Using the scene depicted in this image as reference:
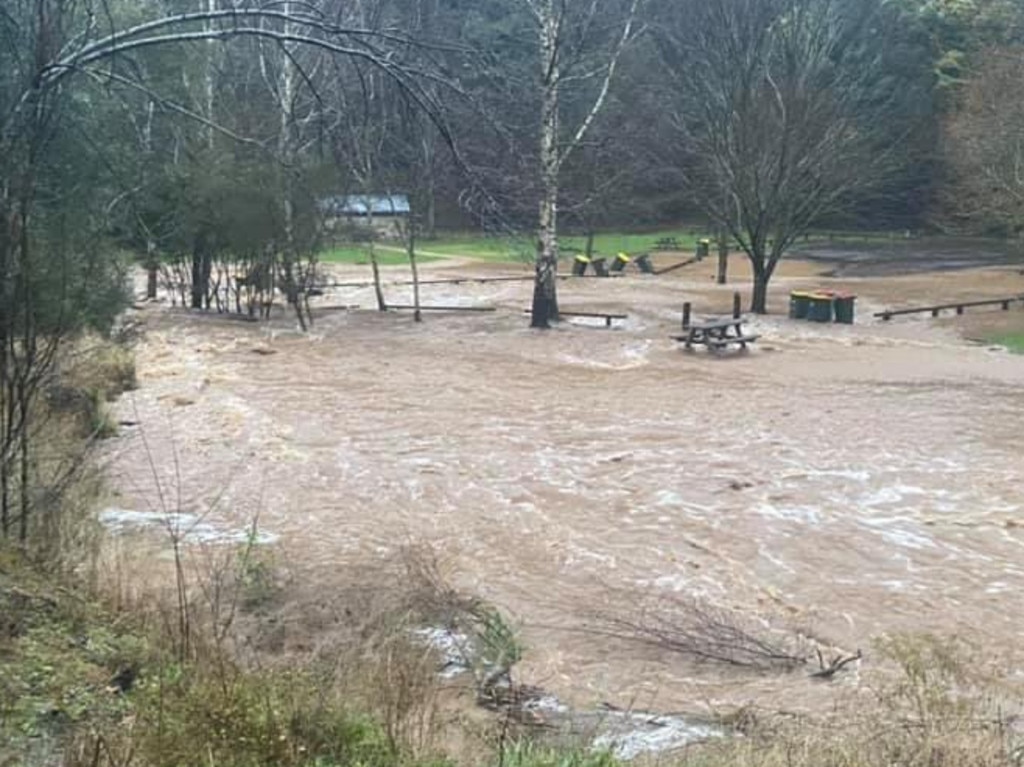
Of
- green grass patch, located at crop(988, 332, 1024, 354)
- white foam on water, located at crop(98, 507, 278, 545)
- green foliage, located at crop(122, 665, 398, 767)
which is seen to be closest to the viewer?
green foliage, located at crop(122, 665, 398, 767)

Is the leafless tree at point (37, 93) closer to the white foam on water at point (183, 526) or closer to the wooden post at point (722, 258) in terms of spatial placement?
the white foam on water at point (183, 526)

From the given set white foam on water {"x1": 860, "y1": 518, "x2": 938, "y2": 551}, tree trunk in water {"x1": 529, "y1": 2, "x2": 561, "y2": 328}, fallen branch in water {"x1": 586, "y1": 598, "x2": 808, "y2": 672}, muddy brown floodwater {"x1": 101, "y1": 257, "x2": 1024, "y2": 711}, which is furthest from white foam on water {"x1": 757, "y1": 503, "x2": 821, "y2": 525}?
tree trunk in water {"x1": 529, "y1": 2, "x2": 561, "y2": 328}

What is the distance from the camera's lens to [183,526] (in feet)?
31.6

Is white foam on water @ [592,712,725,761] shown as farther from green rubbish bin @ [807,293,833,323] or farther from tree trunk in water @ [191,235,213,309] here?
tree trunk in water @ [191,235,213,309]

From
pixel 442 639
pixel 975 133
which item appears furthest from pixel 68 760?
pixel 975 133

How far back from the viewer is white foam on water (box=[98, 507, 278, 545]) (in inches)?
361

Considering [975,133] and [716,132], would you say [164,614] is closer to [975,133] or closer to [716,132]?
[716,132]

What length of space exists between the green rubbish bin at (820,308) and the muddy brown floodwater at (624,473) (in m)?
2.99

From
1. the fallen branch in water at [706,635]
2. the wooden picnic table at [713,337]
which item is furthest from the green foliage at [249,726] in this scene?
the wooden picnic table at [713,337]

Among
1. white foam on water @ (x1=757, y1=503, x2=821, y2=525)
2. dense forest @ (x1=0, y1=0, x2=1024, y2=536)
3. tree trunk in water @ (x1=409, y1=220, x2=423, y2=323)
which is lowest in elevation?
white foam on water @ (x1=757, y1=503, x2=821, y2=525)

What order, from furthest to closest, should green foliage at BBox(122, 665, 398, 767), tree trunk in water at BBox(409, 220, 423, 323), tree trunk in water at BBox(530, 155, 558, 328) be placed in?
tree trunk in water at BBox(409, 220, 423, 323) → tree trunk in water at BBox(530, 155, 558, 328) → green foliage at BBox(122, 665, 398, 767)

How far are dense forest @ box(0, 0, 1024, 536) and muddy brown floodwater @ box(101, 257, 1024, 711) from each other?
244cm

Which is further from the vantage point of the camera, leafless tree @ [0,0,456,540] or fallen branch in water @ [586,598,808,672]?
fallen branch in water @ [586,598,808,672]

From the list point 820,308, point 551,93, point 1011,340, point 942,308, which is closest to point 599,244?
point 942,308
